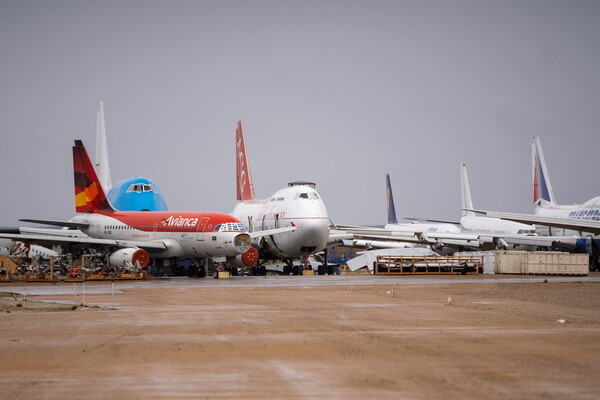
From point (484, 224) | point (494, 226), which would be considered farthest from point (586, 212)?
point (484, 224)

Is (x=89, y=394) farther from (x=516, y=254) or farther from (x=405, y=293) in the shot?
(x=516, y=254)

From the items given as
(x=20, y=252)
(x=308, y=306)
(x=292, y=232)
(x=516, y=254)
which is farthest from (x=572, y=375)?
(x=20, y=252)

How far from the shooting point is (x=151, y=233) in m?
46.2

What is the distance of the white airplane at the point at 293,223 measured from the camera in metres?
45.2

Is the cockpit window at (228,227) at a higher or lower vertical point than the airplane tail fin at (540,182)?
lower

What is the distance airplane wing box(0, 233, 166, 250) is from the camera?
41969 mm

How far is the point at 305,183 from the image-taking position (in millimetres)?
49500

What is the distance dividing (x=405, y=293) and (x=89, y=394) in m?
18.9

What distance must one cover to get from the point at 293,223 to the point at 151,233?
8.01 m

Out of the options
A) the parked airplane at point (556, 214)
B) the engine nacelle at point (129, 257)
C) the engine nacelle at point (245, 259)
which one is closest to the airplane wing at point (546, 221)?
the parked airplane at point (556, 214)

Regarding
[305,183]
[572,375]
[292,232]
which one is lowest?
[572,375]

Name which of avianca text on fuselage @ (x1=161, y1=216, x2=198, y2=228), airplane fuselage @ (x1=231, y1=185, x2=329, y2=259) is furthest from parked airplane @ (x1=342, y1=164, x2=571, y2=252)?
avianca text on fuselage @ (x1=161, y1=216, x2=198, y2=228)

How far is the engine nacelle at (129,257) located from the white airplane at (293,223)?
7.08 metres

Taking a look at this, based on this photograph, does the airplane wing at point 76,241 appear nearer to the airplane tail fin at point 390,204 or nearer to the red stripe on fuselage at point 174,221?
the red stripe on fuselage at point 174,221
